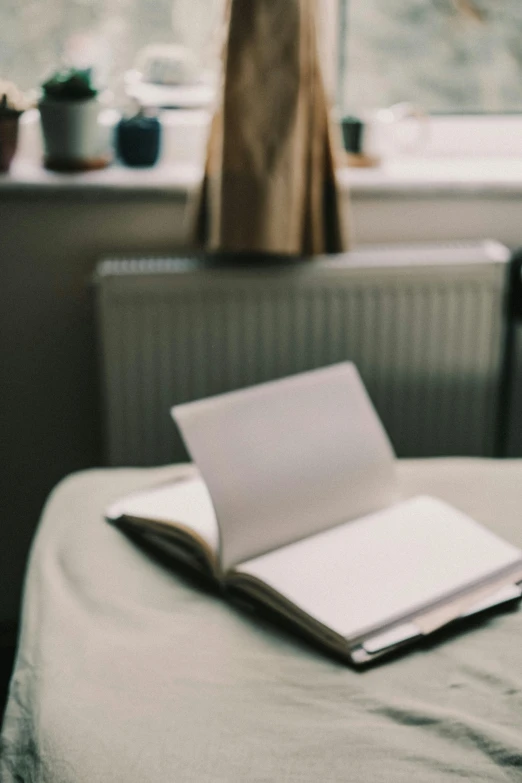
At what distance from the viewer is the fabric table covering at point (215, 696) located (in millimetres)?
696

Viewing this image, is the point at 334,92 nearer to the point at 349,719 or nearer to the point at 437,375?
the point at 437,375

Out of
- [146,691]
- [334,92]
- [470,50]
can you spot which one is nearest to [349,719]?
[146,691]

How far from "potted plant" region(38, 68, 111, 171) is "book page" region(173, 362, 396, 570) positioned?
0.75 metres

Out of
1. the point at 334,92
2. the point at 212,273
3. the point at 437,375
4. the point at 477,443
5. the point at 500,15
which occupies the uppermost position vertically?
the point at 500,15

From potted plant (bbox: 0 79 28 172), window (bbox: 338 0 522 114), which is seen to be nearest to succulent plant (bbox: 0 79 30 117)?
potted plant (bbox: 0 79 28 172)

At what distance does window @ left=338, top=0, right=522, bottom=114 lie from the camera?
69.4 inches

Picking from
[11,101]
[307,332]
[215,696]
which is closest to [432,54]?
[307,332]

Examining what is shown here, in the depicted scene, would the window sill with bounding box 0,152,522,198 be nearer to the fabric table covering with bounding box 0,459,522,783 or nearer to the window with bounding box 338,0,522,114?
the window with bounding box 338,0,522,114

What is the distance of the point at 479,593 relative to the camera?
881 mm

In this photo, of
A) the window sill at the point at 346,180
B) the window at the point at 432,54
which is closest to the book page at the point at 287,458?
the window sill at the point at 346,180

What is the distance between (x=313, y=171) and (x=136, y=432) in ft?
1.69

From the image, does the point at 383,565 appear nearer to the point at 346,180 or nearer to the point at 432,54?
the point at 346,180

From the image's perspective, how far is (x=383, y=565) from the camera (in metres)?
0.90

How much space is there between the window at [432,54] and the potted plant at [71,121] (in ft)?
1.59
